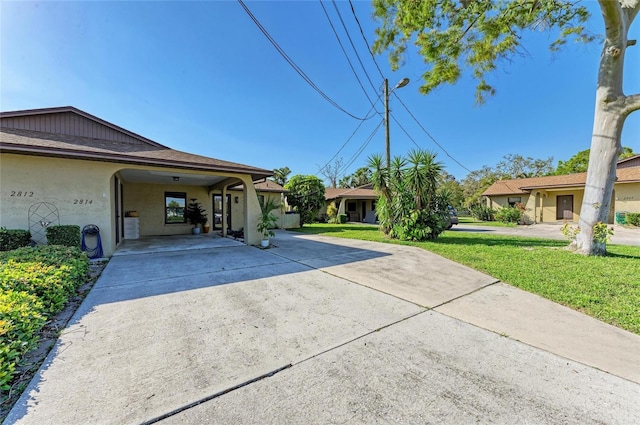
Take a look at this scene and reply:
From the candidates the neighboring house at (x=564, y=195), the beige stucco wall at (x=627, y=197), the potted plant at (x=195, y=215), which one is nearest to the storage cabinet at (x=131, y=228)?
the potted plant at (x=195, y=215)

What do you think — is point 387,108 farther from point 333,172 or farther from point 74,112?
point 333,172

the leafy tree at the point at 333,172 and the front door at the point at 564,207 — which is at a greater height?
the leafy tree at the point at 333,172

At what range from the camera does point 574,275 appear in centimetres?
483

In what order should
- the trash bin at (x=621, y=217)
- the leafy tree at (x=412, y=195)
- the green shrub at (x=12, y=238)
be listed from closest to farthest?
the green shrub at (x=12, y=238)
the leafy tree at (x=412, y=195)
the trash bin at (x=621, y=217)

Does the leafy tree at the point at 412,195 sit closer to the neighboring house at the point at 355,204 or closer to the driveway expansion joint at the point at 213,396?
the driveway expansion joint at the point at 213,396

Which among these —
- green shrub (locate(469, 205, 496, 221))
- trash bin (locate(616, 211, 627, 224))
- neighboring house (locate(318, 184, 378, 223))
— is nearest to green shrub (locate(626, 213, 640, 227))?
trash bin (locate(616, 211, 627, 224))

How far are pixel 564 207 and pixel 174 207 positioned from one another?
2842cm

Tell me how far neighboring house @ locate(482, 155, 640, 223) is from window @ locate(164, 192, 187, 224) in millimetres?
23941

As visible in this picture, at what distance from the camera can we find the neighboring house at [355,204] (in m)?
21.8

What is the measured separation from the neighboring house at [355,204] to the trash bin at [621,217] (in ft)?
52.0

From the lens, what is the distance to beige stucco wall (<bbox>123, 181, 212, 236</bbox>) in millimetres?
10812

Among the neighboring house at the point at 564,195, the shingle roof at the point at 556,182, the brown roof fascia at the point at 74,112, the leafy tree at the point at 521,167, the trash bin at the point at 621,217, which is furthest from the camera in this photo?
the leafy tree at the point at 521,167

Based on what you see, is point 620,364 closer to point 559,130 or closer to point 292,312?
point 292,312

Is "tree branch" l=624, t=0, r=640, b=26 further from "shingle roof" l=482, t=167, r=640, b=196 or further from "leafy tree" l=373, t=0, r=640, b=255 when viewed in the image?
"shingle roof" l=482, t=167, r=640, b=196
